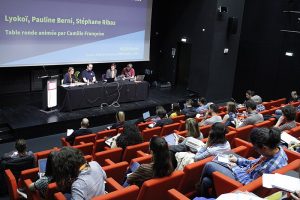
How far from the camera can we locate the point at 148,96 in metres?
9.49

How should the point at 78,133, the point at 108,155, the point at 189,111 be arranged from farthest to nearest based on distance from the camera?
1. the point at 189,111
2. the point at 78,133
3. the point at 108,155

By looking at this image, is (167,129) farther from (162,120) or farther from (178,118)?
(178,118)

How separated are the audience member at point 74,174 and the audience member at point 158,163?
0.59 metres

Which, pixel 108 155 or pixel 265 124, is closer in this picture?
pixel 108 155

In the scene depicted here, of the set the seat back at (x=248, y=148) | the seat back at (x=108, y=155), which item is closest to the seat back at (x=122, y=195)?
the seat back at (x=108, y=155)

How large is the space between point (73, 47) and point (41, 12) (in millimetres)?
1269

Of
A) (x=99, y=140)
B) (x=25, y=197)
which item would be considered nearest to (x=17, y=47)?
(x=99, y=140)

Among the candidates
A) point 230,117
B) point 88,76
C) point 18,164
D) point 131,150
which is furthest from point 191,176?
point 88,76

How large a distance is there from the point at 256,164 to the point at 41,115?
5.46 m

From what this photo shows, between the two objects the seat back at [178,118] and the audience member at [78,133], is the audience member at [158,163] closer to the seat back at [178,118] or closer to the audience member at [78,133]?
the audience member at [78,133]

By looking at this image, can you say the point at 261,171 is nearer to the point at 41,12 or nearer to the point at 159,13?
the point at 41,12

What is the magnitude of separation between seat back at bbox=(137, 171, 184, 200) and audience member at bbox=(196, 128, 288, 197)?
0.28 metres

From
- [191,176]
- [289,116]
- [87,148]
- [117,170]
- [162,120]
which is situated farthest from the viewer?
[162,120]

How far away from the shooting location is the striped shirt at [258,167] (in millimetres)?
2855
